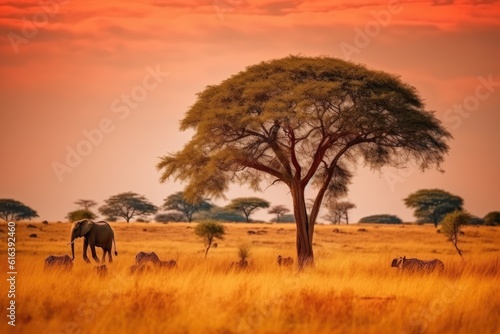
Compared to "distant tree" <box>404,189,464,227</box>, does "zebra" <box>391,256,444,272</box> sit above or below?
below

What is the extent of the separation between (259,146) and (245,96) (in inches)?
89.4

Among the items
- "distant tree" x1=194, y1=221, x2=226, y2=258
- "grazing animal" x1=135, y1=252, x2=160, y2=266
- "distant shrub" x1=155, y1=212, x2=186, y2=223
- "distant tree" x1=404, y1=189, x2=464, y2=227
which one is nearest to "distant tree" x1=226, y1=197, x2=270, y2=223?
"distant shrub" x1=155, y1=212, x2=186, y2=223

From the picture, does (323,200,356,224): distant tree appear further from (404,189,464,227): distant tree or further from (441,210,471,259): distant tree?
(441,210,471,259): distant tree

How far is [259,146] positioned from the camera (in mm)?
25594

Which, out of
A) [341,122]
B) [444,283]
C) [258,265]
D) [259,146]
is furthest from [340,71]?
[444,283]

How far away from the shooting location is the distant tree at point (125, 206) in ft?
290

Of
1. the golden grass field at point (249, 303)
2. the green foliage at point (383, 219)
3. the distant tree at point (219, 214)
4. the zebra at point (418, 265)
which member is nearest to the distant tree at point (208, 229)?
the golden grass field at point (249, 303)

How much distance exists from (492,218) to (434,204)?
28.3 feet

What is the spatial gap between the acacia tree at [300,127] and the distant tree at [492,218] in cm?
6175

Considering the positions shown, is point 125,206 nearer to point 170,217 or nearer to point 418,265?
point 170,217

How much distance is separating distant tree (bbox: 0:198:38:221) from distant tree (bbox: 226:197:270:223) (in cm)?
2764

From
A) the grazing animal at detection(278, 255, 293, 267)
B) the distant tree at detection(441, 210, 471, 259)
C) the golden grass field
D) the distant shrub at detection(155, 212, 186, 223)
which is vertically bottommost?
the golden grass field

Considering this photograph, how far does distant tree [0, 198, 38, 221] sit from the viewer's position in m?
84.4

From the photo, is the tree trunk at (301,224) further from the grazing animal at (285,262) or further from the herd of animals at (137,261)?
the herd of animals at (137,261)
